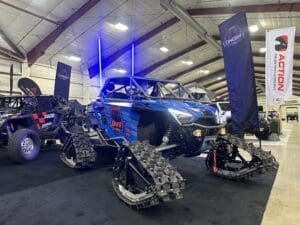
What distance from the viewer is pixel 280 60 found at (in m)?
8.28

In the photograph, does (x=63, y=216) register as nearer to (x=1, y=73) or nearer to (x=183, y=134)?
(x=183, y=134)

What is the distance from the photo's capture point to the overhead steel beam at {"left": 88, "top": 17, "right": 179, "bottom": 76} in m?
15.3

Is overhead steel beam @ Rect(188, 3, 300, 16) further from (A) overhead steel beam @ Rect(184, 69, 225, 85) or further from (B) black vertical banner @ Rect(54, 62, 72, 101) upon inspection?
(A) overhead steel beam @ Rect(184, 69, 225, 85)


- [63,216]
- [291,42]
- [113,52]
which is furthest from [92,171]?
[113,52]

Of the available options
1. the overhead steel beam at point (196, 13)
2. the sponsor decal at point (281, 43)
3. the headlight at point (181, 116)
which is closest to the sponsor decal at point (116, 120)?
the headlight at point (181, 116)

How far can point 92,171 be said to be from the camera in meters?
5.43

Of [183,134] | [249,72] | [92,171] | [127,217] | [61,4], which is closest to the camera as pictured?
[127,217]

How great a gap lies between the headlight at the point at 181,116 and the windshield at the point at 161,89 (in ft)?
3.33

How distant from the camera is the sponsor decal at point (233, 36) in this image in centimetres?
483

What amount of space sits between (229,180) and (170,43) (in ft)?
48.2

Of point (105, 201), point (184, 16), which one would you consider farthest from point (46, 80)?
point (105, 201)

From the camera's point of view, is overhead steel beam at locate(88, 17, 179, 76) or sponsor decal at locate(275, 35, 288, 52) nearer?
sponsor decal at locate(275, 35, 288, 52)

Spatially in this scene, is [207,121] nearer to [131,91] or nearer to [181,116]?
[181,116]

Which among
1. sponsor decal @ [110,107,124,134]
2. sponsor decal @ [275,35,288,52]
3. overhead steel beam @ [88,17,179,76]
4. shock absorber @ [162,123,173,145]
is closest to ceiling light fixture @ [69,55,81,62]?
overhead steel beam @ [88,17,179,76]
